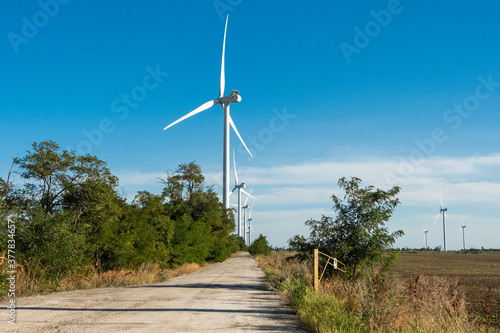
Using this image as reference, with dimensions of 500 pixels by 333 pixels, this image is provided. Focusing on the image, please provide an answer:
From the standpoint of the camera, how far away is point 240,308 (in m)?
13.5

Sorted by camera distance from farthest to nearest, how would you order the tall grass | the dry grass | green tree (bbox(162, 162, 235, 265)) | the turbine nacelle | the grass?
the turbine nacelle < green tree (bbox(162, 162, 235, 265)) < the dry grass < the grass < the tall grass

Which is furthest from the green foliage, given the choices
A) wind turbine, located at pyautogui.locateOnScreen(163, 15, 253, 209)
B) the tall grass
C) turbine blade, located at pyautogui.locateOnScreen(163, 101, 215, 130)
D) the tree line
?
the tall grass

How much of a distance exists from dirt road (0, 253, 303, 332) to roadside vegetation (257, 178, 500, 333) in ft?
2.86

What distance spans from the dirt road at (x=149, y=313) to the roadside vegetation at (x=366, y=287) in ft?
2.86

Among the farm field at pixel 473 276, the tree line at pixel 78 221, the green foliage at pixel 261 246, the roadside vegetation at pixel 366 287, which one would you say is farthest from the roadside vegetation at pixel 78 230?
the green foliage at pixel 261 246

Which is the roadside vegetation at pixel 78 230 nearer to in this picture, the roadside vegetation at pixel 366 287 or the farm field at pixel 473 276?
the roadside vegetation at pixel 366 287

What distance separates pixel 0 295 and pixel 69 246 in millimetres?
4025

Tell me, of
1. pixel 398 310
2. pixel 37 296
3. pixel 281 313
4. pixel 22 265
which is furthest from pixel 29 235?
pixel 398 310

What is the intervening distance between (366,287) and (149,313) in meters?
5.92

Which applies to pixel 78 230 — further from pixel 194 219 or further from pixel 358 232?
pixel 194 219

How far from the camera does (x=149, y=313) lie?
12.0 m

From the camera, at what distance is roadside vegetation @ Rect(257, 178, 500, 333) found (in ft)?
29.3

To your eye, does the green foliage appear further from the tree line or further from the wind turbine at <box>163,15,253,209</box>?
the tree line

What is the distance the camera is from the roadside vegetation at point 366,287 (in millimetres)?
8922
